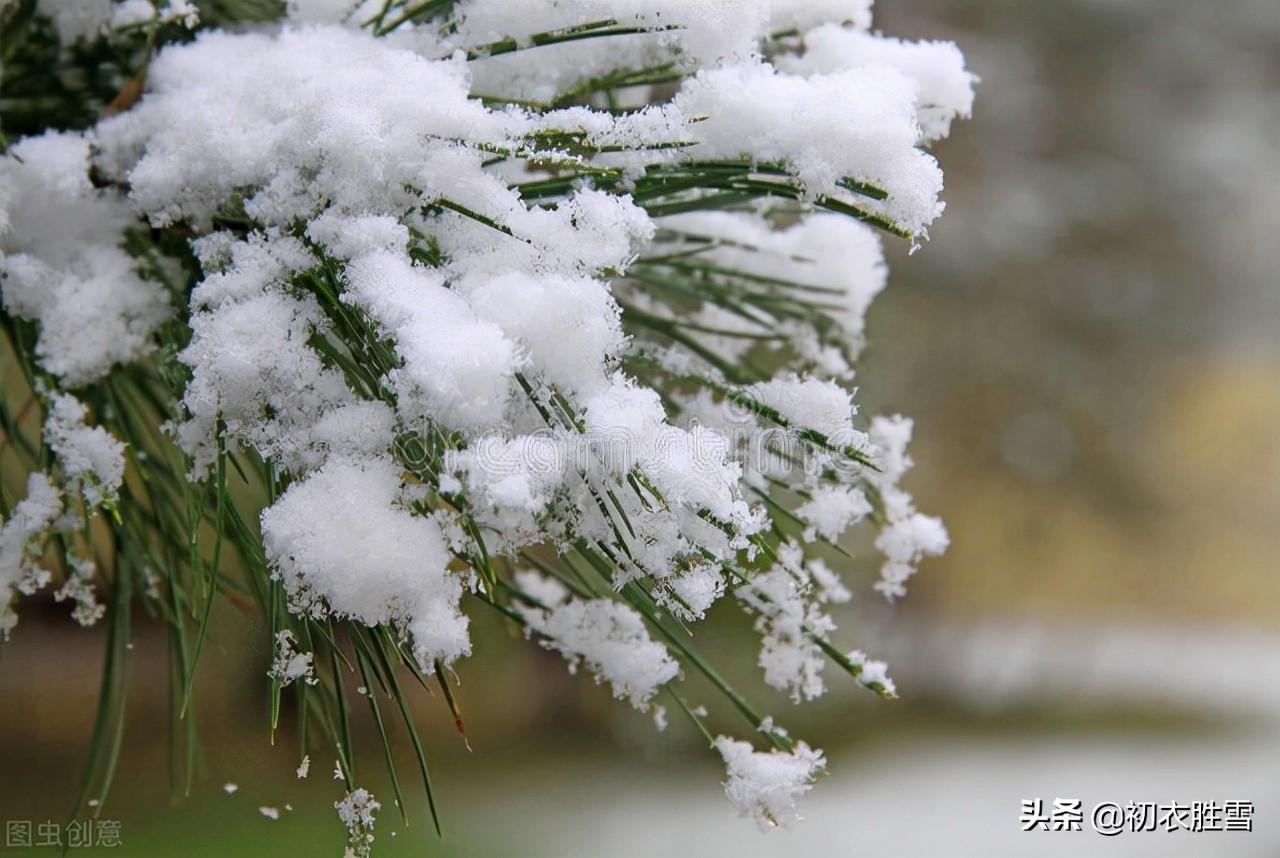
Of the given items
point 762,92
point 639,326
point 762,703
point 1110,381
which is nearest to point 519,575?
point 639,326

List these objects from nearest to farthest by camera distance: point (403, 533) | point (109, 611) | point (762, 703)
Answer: point (403, 533) < point (109, 611) < point (762, 703)

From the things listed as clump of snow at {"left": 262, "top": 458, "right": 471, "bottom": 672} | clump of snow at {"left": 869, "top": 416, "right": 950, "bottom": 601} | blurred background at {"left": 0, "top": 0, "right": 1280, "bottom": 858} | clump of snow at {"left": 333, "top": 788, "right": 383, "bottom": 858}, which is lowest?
clump of snow at {"left": 333, "top": 788, "right": 383, "bottom": 858}

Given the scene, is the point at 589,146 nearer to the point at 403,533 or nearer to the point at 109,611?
the point at 403,533

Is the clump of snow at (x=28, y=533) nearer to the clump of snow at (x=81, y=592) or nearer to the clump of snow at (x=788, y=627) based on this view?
the clump of snow at (x=81, y=592)

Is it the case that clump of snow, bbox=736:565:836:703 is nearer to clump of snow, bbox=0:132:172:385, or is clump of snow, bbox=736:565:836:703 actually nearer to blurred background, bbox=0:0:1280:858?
clump of snow, bbox=0:132:172:385

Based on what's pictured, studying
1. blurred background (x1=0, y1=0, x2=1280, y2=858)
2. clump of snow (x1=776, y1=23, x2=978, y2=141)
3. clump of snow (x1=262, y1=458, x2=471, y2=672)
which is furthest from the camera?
blurred background (x1=0, y1=0, x2=1280, y2=858)

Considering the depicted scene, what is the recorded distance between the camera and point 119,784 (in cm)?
216

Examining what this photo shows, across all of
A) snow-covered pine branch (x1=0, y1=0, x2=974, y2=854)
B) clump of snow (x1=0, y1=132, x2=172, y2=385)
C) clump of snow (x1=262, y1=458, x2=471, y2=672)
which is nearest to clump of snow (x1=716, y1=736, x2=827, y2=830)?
snow-covered pine branch (x1=0, y1=0, x2=974, y2=854)

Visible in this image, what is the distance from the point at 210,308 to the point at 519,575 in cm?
17

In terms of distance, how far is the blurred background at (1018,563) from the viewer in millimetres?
2283

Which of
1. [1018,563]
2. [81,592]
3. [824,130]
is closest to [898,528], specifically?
[824,130]

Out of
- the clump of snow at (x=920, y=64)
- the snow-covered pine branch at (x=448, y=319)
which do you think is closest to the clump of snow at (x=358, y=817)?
the snow-covered pine branch at (x=448, y=319)

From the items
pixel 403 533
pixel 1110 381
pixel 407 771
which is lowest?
pixel 403 533

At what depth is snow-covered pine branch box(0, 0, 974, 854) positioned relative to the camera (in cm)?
22
